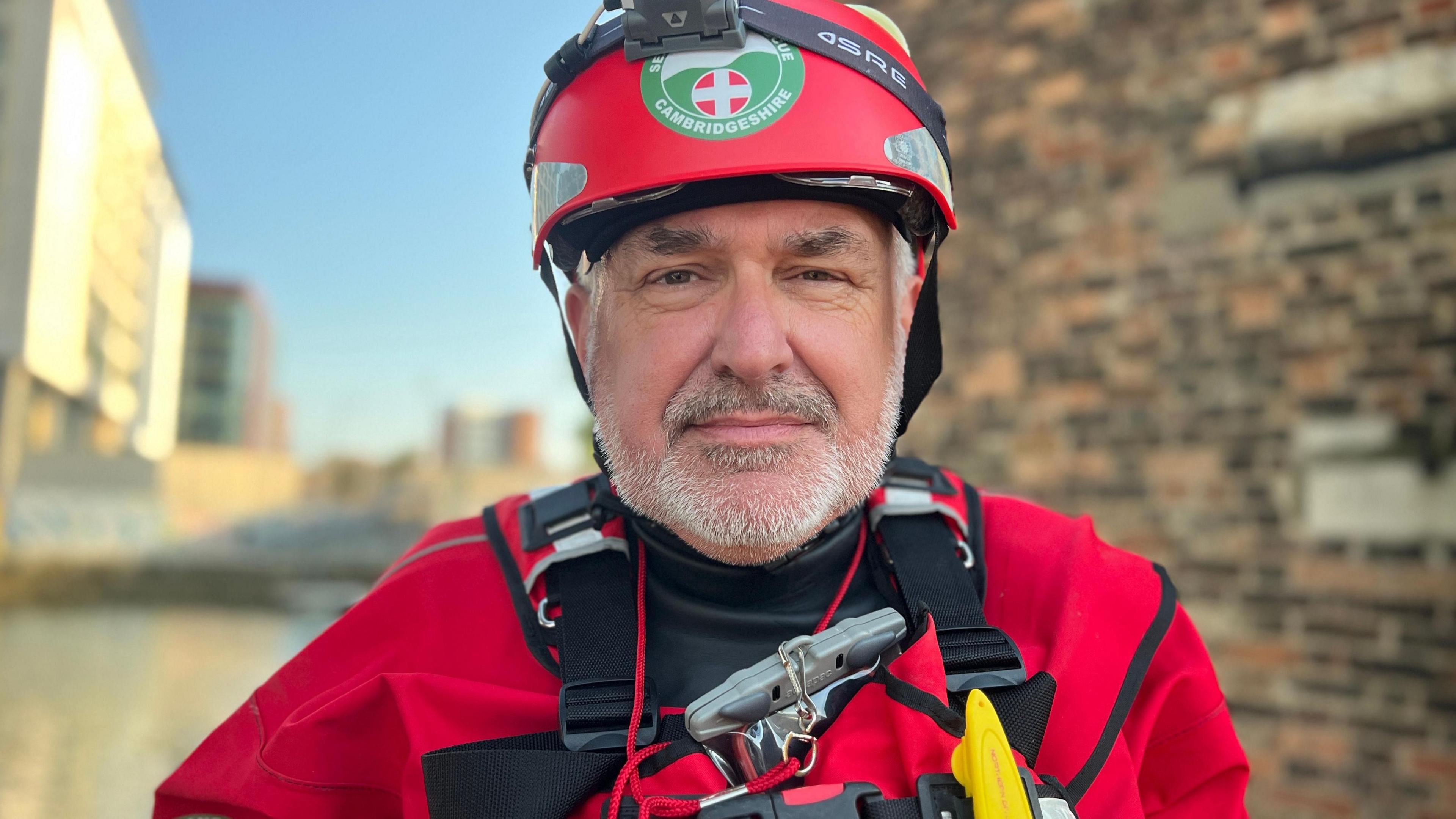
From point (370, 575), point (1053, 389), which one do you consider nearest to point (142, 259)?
point (370, 575)

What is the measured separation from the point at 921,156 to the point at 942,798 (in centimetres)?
106

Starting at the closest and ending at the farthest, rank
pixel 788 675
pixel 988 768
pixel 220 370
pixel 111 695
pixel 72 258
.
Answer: pixel 988 768 < pixel 788 675 < pixel 111 695 < pixel 72 258 < pixel 220 370

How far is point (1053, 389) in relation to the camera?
4.18m

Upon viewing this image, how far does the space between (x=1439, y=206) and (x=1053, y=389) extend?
1510 mm

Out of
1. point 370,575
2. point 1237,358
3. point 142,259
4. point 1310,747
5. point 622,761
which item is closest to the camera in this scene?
point 622,761

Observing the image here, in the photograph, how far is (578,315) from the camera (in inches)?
77.7

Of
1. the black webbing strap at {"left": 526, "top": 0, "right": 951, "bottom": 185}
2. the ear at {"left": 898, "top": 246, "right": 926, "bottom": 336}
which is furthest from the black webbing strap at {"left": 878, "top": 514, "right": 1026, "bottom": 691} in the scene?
the black webbing strap at {"left": 526, "top": 0, "right": 951, "bottom": 185}

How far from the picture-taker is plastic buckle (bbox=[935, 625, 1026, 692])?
1.38 m

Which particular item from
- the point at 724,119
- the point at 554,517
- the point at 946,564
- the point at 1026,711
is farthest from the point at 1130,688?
the point at 724,119

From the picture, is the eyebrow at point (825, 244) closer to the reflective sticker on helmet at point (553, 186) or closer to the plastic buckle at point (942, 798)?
the reflective sticker on helmet at point (553, 186)

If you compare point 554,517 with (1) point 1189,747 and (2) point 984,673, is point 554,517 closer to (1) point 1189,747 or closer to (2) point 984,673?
(2) point 984,673

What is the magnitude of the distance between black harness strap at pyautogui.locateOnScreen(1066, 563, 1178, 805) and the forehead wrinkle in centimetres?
77

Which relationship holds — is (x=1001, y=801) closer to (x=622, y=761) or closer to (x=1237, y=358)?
(x=622, y=761)

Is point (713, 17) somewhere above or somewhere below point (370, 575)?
above
